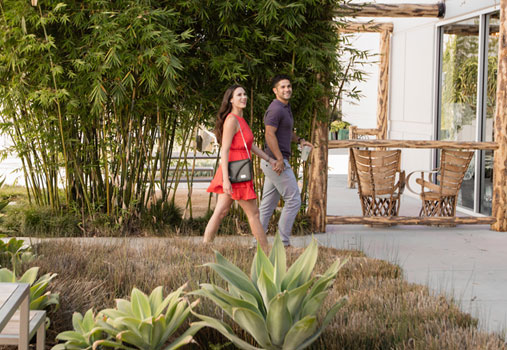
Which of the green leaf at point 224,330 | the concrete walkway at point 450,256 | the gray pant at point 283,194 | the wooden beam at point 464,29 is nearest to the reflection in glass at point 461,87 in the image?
the wooden beam at point 464,29

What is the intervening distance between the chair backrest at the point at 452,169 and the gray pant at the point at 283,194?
242 centimetres

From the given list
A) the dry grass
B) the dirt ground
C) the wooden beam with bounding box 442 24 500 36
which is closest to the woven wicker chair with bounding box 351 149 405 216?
the dirt ground

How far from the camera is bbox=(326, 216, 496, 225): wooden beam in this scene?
7.21 meters

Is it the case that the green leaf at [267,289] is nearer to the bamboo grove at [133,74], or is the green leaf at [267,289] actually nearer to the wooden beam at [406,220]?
the bamboo grove at [133,74]

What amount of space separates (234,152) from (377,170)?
248cm

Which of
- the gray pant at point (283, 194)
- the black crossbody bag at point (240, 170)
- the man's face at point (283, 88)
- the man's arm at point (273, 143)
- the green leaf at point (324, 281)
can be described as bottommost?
the green leaf at point (324, 281)

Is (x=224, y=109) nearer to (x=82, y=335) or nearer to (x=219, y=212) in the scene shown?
(x=219, y=212)

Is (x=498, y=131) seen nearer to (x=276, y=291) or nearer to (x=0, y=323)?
(x=276, y=291)

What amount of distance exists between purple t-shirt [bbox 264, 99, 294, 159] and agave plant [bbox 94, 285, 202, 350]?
264 cm

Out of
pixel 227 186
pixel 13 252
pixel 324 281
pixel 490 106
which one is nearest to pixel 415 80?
pixel 490 106

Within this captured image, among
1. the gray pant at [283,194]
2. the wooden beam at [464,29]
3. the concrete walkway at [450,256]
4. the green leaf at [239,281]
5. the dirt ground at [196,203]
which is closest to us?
the green leaf at [239,281]

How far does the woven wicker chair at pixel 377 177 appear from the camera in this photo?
7.21 m

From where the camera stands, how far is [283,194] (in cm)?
564

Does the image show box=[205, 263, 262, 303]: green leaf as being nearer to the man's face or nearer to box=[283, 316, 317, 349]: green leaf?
box=[283, 316, 317, 349]: green leaf
